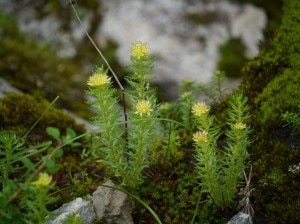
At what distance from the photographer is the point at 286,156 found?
103 inches

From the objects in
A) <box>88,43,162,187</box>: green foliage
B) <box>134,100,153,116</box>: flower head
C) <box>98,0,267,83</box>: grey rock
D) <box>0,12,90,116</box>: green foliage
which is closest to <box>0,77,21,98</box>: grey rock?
<box>0,12,90,116</box>: green foliage

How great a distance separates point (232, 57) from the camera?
688 cm

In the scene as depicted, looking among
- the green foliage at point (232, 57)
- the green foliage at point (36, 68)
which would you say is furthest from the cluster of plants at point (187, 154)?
the green foliage at point (232, 57)

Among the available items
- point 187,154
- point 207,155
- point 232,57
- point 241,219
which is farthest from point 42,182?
point 232,57

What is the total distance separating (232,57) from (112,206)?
16.0ft

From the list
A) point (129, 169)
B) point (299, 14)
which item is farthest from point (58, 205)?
point (299, 14)

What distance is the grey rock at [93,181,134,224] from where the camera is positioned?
2467 mm

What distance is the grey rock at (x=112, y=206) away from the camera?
247cm

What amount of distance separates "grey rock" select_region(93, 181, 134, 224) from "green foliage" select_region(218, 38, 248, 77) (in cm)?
458

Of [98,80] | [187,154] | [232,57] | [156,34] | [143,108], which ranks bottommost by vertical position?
[232,57]

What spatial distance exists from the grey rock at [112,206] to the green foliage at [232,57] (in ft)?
15.0

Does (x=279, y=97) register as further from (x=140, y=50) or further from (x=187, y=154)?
(x=140, y=50)

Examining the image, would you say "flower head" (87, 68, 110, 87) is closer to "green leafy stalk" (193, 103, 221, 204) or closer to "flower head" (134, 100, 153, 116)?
"flower head" (134, 100, 153, 116)

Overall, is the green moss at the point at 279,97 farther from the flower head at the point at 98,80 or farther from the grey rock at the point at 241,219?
the flower head at the point at 98,80
